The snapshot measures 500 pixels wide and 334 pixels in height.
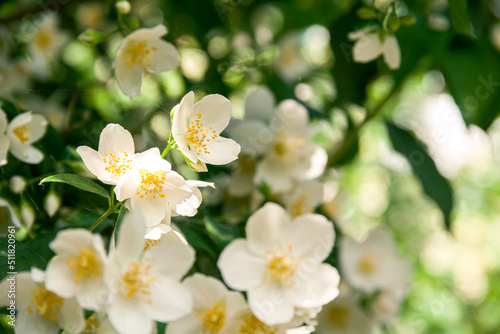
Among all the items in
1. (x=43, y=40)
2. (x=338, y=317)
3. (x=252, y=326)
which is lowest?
(x=338, y=317)

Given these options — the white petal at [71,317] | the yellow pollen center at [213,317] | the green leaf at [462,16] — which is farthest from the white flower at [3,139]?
the green leaf at [462,16]

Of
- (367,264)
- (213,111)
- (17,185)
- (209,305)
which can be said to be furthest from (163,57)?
(367,264)

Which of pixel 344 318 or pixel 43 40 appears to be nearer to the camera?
pixel 344 318

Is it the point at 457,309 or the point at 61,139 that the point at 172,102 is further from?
the point at 457,309

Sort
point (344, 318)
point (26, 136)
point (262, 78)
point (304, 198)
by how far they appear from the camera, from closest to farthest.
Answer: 1. point (26, 136)
2. point (304, 198)
3. point (344, 318)
4. point (262, 78)

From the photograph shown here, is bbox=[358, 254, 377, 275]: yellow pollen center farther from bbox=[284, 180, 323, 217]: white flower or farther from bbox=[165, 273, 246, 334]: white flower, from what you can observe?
bbox=[165, 273, 246, 334]: white flower

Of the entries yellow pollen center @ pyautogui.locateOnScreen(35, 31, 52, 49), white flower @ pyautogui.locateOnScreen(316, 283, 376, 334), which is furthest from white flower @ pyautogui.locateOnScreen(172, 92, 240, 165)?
yellow pollen center @ pyautogui.locateOnScreen(35, 31, 52, 49)

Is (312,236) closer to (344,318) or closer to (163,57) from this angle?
(163,57)
